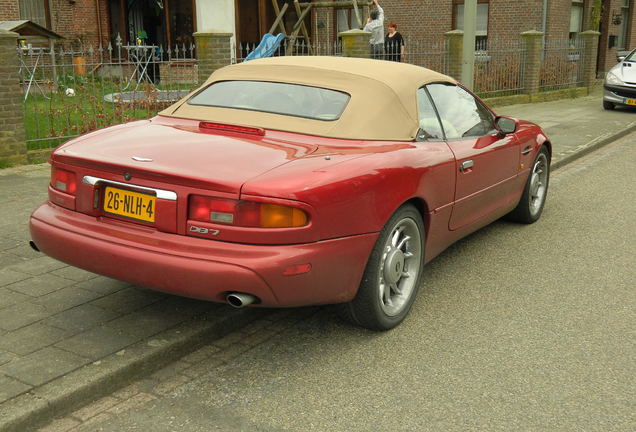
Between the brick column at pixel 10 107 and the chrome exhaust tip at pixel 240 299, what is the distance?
20.7 feet

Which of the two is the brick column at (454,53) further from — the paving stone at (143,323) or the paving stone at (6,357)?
the paving stone at (6,357)

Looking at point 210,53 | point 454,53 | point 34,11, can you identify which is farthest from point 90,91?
point 34,11

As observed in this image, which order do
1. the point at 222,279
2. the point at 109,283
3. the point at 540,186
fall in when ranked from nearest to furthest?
the point at 222,279 → the point at 109,283 → the point at 540,186

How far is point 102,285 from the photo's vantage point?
4836 millimetres

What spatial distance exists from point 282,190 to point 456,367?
1.31 meters

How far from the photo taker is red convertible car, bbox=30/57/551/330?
3555 millimetres

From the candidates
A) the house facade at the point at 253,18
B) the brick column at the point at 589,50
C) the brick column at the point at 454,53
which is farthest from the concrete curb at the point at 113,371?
the brick column at the point at 589,50

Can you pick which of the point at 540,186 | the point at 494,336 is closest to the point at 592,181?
the point at 540,186

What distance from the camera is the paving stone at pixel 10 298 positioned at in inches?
176

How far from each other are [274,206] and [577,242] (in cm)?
370

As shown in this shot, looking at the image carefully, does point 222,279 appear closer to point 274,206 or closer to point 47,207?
point 274,206

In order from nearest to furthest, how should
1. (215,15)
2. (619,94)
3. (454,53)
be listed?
(619,94) < (454,53) < (215,15)

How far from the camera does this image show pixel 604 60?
2627 cm

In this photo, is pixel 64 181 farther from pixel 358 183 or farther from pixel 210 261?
pixel 358 183
